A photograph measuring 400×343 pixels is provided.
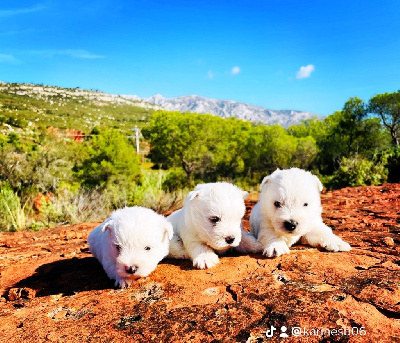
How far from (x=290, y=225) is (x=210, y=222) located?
77 cm

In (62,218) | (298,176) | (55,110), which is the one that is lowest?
(62,218)

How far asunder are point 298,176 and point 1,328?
2.86m

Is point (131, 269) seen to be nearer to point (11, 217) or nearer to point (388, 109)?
point (11, 217)

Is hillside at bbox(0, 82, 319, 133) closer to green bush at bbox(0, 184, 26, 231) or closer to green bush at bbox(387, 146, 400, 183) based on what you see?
green bush at bbox(387, 146, 400, 183)

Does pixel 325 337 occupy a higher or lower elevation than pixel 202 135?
lower

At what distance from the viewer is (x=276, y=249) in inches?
115

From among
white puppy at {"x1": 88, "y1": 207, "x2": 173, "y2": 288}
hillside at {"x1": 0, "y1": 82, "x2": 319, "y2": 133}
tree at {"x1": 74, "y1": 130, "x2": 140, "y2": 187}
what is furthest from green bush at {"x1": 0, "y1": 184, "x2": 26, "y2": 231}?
hillside at {"x1": 0, "y1": 82, "x2": 319, "y2": 133}

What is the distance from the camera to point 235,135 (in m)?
21.7

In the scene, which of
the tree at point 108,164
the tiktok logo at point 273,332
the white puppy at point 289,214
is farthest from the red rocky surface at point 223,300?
the tree at point 108,164

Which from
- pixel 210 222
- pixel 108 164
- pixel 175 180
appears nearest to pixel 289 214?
pixel 210 222

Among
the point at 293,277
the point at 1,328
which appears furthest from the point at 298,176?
the point at 1,328

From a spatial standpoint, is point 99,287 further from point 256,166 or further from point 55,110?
point 55,110

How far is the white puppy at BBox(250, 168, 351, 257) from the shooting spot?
9.20 ft

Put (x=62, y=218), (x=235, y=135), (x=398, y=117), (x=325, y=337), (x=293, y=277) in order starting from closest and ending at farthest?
1. (x=325, y=337)
2. (x=293, y=277)
3. (x=62, y=218)
4. (x=235, y=135)
5. (x=398, y=117)
